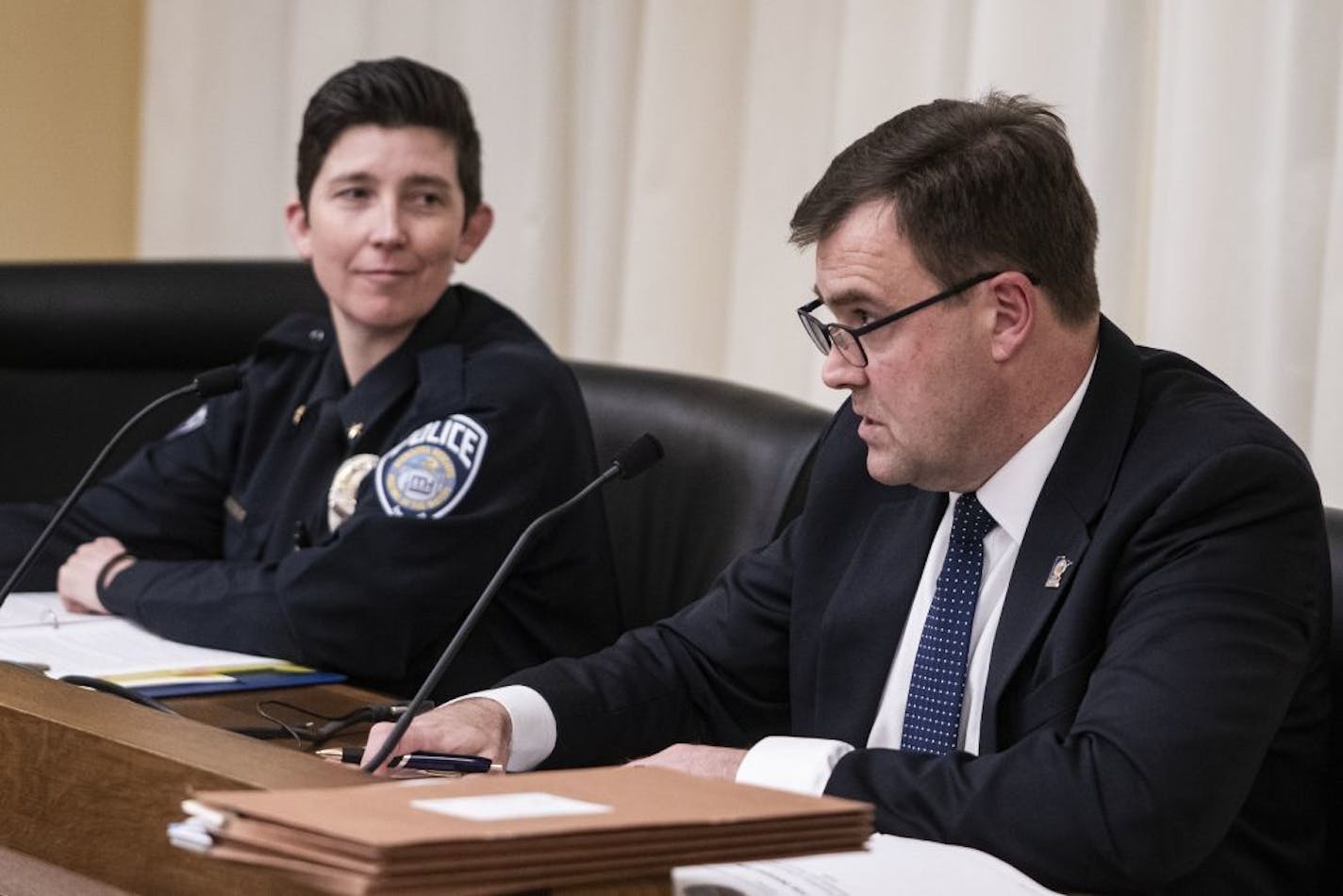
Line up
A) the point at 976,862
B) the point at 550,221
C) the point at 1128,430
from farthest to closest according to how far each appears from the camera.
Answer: the point at 550,221
the point at 1128,430
the point at 976,862

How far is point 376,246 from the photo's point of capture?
2764 millimetres

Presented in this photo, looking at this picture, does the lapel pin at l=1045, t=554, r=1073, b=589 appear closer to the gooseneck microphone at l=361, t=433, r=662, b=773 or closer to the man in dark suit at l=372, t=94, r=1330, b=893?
the man in dark suit at l=372, t=94, r=1330, b=893

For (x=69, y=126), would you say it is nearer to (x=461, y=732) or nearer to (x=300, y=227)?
(x=300, y=227)

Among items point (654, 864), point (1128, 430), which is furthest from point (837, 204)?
point (654, 864)

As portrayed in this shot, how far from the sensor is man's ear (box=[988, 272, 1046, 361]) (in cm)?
182

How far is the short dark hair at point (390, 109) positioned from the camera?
282 centimetres

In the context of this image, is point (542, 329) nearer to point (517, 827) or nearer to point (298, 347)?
point (298, 347)

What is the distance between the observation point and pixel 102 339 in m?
3.49

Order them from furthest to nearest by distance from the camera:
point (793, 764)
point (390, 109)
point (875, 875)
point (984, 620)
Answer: point (390, 109), point (984, 620), point (793, 764), point (875, 875)

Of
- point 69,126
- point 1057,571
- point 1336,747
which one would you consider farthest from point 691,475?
point 69,126

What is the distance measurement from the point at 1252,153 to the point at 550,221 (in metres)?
1.49

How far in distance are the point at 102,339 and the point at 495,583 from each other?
1986mm

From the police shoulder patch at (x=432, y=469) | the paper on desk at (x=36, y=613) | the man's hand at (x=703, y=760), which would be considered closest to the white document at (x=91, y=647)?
the paper on desk at (x=36, y=613)

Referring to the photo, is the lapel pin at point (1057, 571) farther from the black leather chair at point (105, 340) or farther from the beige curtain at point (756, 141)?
the black leather chair at point (105, 340)
